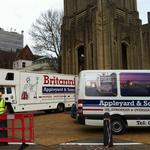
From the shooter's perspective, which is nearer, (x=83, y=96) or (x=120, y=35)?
(x=83, y=96)

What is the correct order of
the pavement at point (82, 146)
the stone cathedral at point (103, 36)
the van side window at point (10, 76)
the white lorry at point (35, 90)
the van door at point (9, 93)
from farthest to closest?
1. the stone cathedral at point (103, 36)
2. the white lorry at point (35, 90)
3. the van side window at point (10, 76)
4. the van door at point (9, 93)
5. the pavement at point (82, 146)

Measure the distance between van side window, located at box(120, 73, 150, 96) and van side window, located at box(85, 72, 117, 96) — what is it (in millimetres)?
352

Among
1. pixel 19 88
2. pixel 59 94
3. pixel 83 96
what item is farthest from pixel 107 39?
pixel 83 96

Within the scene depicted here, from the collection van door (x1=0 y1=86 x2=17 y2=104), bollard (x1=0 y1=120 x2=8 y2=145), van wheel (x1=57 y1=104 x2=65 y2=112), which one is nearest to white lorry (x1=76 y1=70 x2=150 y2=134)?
bollard (x1=0 y1=120 x2=8 y2=145)

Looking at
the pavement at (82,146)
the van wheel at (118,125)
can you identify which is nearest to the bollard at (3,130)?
the pavement at (82,146)

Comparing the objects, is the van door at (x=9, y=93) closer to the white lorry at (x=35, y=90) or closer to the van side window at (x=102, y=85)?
the white lorry at (x=35, y=90)

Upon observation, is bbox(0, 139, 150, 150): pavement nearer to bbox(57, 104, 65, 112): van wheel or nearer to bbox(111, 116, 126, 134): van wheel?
bbox(111, 116, 126, 134): van wheel

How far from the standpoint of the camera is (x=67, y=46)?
1917 inches

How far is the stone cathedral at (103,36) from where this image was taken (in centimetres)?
4172

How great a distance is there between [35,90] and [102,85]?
1178cm

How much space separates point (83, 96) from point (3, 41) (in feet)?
345

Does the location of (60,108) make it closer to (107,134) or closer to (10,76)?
(10,76)

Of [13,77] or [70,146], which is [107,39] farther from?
[70,146]

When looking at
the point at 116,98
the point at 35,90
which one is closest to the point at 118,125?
the point at 116,98
